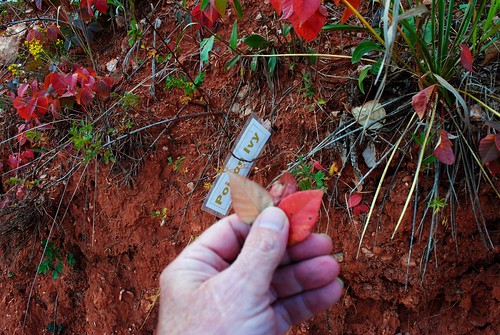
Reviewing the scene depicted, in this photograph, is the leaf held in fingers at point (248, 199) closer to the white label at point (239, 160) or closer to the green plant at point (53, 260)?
→ the white label at point (239, 160)

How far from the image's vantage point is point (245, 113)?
70.5 inches

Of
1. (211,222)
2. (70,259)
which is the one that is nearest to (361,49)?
(211,222)

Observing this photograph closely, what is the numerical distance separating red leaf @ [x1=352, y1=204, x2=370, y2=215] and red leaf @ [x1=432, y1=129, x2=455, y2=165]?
32 cm

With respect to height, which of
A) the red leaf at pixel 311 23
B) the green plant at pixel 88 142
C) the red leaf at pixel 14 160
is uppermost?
the red leaf at pixel 311 23

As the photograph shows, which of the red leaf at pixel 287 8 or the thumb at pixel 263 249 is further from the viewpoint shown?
the red leaf at pixel 287 8

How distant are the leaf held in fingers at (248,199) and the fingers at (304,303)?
0.29m

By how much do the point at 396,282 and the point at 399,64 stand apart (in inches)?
29.0

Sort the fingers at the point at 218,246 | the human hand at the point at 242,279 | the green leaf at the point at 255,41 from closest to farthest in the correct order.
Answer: the human hand at the point at 242,279
the fingers at the point at 218,246
the green leaf at the point at 255,41

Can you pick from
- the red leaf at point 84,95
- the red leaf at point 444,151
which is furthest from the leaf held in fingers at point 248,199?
the red leaf at point 84,95

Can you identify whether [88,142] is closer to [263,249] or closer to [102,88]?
[102,88]

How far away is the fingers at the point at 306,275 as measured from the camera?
1.08m

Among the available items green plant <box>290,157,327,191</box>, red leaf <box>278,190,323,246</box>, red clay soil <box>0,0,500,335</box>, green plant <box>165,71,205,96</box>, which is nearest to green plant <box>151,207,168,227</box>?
red clay soil <box>0,0,500,335</box>

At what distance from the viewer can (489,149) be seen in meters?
→ 1.16

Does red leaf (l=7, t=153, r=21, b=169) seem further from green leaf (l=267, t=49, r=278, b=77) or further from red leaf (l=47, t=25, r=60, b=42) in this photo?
green leaf (l=267, t=49, r=278, b=77)
